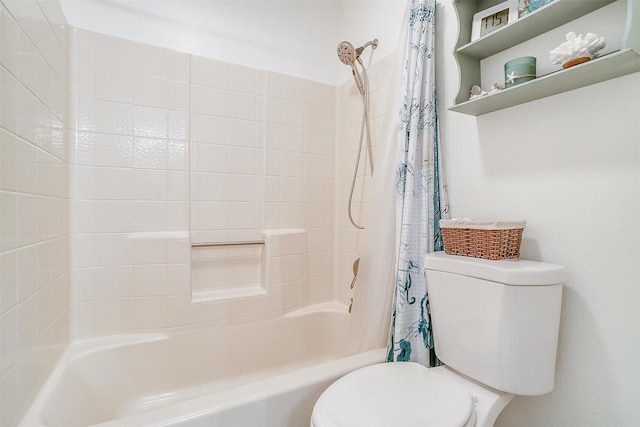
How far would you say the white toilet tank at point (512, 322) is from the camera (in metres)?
0.79

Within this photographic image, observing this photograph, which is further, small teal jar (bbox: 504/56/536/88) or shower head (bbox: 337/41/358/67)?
shower head (bbox: 337/41/358/67)

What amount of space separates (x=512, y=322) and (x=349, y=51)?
1447 mm

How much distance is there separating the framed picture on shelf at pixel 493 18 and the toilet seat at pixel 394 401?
3.72ft

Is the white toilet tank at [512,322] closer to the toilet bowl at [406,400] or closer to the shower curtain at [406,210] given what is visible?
the toilet bowl at [406,400]

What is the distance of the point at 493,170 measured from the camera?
1.06 meters

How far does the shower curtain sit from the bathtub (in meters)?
0.14

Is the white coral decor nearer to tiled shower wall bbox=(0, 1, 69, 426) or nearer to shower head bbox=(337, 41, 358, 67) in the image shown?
shower head bbox=(337, 41, 358, 67)

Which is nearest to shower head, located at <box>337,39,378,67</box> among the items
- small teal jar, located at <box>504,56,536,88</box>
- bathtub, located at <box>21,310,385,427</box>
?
small teal jar, located at <box>504,56,536,88</box>

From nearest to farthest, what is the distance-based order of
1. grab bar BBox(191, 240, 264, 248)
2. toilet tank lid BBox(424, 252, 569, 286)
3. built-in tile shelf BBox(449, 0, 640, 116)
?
1. built-in tile shelf BBox(449, 0, 640, 116)
2. toilet tank lid BBox(424, 252, 569, 286)
3. grab bar BBox(191, 240, 264, 248)

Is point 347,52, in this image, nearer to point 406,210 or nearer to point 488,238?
point 406,210

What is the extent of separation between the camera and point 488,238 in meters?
0.88

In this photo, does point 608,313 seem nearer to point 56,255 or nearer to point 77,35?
point 56,255

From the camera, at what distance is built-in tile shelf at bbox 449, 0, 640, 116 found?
675 mm

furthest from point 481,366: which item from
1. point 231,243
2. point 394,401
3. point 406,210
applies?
point 231,243
